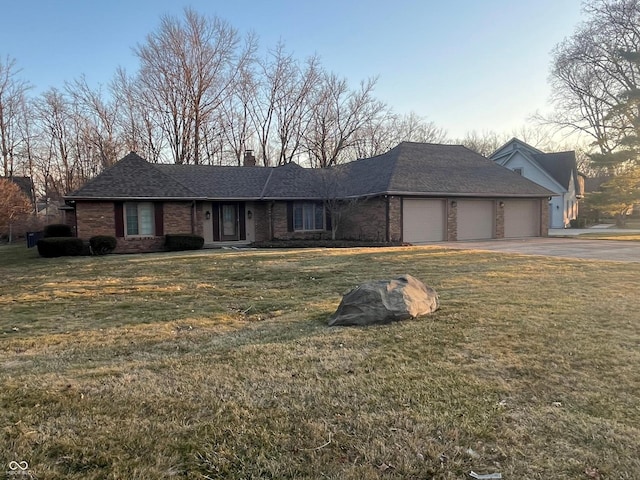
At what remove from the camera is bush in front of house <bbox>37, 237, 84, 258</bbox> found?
54.0ft

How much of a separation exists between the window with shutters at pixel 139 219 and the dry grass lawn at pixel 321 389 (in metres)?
11.3

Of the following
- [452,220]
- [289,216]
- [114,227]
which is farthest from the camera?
[289,216]

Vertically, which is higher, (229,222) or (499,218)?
(229,222)

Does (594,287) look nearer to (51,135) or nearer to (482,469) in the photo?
(482,469)

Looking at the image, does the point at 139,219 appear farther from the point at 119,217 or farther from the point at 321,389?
the point at 321,389

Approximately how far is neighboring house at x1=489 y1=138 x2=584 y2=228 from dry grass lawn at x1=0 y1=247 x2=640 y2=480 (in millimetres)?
32287

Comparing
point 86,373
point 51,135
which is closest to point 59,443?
point 86,373

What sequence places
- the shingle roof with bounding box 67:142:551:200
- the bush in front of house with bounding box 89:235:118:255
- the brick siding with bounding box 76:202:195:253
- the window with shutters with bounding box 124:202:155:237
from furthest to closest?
1. the shingle roof with bounding box 67:142:551:200
2. the window with shutters with bounding box 124:202:155:237
3. the brick siding with bounding box 76:202:195:253
4. the bush in front of house with bounding box 89:235:118:255

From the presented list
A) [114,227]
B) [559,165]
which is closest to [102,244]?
[114,227]

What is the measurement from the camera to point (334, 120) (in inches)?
1403

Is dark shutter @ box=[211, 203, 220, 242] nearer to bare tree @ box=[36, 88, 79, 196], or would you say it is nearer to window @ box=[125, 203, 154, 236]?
window @ box=[125, 203, 154, 236]

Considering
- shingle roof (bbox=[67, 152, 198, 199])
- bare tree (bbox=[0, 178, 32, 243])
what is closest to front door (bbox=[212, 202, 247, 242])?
shingle roof (bbox=[67, 152, 198, 199])

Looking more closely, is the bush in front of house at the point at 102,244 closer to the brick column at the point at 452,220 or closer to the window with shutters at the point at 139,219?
the window with shutters at the point at 139,219

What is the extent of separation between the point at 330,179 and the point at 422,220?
4.86 m
